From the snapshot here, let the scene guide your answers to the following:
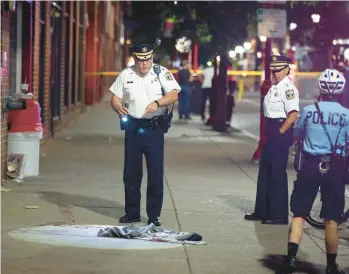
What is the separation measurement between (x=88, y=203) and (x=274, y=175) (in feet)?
7.75

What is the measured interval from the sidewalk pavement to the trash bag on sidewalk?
0.18 metres

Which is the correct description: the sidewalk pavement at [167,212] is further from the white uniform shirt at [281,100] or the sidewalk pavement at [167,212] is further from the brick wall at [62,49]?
Result: the brick wall at [62,49]

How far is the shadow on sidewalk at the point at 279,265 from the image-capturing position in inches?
291

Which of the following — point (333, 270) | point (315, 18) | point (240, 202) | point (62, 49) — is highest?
point (315, 18)

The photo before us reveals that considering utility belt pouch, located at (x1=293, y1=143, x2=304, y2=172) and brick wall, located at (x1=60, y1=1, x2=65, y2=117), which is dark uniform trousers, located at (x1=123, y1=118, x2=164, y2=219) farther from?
brick wall, located at (x1=60, y1=1, x2=65, y2=117)

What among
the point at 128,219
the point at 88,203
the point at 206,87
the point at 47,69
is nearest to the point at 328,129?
the point at 128,219

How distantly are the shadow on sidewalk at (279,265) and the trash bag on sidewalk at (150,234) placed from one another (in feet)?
2.49

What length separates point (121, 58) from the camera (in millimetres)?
63375

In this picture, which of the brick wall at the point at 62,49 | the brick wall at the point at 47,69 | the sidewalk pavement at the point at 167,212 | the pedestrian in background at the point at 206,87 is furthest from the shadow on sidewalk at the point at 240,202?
the pedestrian in background at the point at 206,87

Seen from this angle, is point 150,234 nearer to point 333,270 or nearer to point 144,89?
point 144,89

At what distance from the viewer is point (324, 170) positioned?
7.18 meters

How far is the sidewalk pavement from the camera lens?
738 cm

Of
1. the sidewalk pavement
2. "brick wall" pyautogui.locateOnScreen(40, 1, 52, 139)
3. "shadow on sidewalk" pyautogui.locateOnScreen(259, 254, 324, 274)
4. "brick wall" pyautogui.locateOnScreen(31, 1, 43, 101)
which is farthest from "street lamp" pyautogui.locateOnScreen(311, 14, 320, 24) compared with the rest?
"shadow on sidewalk" pyautogui.locateOnScreen(259, 254, 324, 274)

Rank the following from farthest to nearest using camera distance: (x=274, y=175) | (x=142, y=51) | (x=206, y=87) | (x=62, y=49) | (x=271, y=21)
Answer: (x=206, y=87)
(x=62, y=49)
(x=271, y=21)
(x=274, y=175)
(x=142, y=51)
